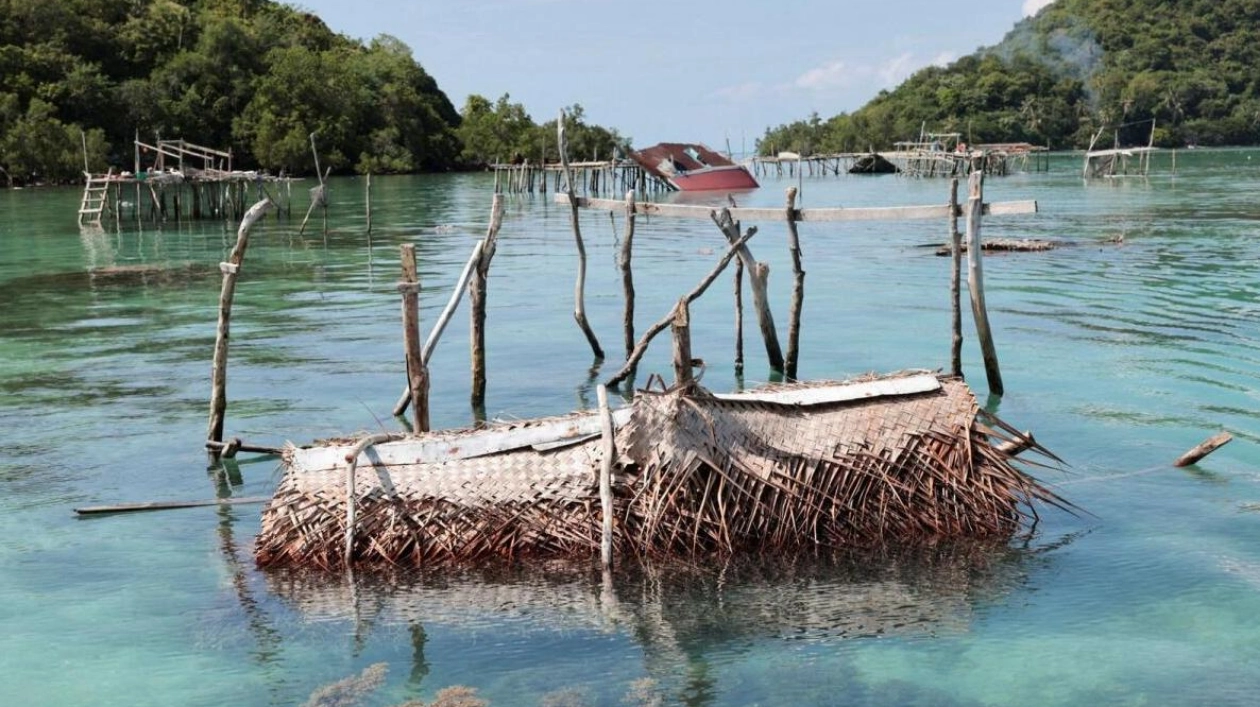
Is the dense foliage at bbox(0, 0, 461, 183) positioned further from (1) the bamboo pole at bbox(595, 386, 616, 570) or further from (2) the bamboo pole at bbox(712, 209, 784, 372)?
(1) the bamboo pole at bbox(595, 386, 616, 570)

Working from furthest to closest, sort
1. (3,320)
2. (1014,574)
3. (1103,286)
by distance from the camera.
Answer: (1103,286)
(3,320)
(1014,574)

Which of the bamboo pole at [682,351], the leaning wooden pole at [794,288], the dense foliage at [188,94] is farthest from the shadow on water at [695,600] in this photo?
the dense foliage at [188,94]

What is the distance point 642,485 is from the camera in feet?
27.6

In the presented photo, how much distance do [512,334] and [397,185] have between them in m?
62.3

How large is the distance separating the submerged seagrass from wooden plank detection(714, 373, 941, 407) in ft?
0.09

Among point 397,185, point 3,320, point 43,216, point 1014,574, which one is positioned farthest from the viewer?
point 397,185

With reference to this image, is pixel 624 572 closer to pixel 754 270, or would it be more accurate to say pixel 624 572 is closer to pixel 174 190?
pixel 754 270

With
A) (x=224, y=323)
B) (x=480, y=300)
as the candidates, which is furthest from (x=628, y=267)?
(x=224, y=323)

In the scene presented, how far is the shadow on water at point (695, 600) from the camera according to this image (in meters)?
7.57

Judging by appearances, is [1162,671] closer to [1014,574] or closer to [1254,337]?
[1014,574]

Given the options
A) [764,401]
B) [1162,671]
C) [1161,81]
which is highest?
[1161,81]

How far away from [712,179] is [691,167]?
1.49 metres

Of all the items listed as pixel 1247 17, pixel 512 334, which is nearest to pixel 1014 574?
pixel 512 334

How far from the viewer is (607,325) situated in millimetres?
19734
